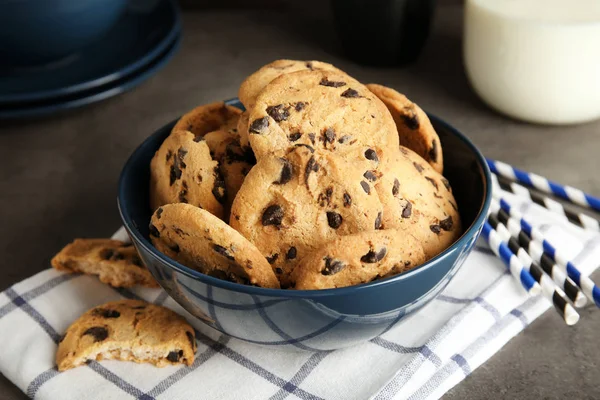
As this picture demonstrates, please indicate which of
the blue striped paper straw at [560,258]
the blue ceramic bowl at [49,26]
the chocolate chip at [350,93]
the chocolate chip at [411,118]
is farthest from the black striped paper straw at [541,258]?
the blue ceramic bowl at [49,26]

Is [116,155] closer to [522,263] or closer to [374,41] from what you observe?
[374,41]

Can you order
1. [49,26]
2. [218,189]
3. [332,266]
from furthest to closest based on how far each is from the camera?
[49,26], [218,189], [332,266]

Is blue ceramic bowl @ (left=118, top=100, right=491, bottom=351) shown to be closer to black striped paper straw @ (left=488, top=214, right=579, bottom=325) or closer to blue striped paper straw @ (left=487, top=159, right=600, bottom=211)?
black striped paper straw @ (left=488, top=214, right=579, bottom=325)

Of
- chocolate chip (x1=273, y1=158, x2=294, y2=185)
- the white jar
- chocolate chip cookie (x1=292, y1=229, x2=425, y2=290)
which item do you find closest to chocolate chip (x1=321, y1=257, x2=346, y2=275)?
chocolate chip cookie (x1=292, y1=229, x2=425, y2=290)

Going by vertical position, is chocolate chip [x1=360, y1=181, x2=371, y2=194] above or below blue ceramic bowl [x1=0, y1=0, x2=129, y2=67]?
above

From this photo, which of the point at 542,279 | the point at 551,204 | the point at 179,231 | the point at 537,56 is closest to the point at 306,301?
the point at 179,231

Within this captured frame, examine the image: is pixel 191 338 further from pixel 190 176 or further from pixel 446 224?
pixel 446 224

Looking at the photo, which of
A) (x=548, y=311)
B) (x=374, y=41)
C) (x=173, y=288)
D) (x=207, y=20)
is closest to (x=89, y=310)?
(x=173, y=288)
